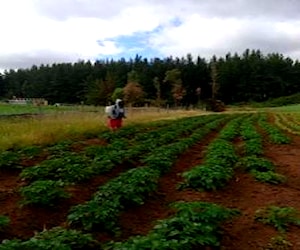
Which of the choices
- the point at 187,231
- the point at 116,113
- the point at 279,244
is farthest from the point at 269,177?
the point at 116,113

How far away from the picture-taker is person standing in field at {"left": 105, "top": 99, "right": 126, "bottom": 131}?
76.3ft

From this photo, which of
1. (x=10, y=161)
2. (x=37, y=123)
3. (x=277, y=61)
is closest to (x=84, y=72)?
(x=277, y=61)

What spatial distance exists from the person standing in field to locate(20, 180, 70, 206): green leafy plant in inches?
549

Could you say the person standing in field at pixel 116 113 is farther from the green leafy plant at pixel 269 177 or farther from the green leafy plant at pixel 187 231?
the green leafy plant at pixel 187 231

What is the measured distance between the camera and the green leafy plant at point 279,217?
8.18 m

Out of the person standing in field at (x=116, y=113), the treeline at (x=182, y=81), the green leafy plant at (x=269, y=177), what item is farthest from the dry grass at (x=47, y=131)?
the treeline at (x=182, y=81)

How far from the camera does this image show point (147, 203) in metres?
9.61

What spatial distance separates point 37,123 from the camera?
23984mm

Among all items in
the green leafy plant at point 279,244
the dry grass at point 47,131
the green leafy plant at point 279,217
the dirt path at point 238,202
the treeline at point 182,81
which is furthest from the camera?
the treeline at point 182,81

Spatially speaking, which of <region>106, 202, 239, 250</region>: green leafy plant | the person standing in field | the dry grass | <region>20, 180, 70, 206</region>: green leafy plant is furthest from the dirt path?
the person standing in field

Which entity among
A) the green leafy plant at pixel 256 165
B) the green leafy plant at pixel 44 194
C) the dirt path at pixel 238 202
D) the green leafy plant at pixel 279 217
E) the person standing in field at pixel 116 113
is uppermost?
the person standing in field at pixel 116 113

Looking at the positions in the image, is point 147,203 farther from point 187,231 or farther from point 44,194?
point 187,231

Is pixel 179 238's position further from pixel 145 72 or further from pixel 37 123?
→ pixel 145 72

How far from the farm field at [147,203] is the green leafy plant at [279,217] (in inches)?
0.6
